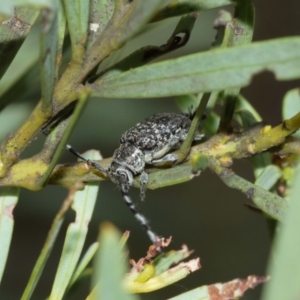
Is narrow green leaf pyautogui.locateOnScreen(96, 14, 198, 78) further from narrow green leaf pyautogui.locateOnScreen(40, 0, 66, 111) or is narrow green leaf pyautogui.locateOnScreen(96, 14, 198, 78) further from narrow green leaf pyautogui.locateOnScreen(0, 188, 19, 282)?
narrow green leaf pyautogui.locateOnScreen(0, 188, 19, 282)

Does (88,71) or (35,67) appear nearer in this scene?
(88,71)

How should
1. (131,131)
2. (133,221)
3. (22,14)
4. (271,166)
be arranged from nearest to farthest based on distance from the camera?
(22,14)
(271,166)
(131,131)
(133,221)

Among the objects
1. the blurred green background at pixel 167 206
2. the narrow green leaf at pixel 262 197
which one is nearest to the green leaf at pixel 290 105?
the blurred green background at pixel 167 206

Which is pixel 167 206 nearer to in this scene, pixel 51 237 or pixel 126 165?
pixel 126 165

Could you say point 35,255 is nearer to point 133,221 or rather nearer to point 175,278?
point 133,221

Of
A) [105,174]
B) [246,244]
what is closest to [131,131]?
[105,174]

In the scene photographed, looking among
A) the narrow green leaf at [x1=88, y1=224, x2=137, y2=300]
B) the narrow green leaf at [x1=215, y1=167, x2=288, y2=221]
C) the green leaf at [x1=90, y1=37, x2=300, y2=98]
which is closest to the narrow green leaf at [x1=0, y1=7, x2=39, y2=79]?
the green leaf at [x1=90, y1=37, x2=300, y2=98]
